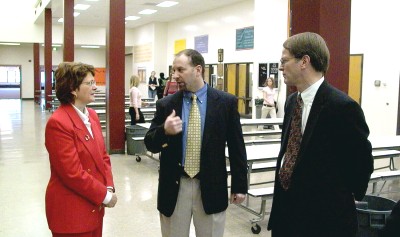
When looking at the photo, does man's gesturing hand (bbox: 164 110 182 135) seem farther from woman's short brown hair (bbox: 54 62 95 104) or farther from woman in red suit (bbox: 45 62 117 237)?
woman's short brown hair (bbox: 54 62 95 104)

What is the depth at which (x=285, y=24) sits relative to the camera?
39.6ft

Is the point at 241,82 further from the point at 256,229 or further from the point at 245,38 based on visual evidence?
the point at 256,229

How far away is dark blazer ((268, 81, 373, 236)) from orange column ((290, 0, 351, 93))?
5.04 feet

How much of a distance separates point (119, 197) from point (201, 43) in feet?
45.7

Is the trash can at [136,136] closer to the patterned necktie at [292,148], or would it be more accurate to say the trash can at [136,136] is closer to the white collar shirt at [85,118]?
the white collar shirt at [85,118]

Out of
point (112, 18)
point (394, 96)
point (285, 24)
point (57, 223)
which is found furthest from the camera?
point (285, 24)

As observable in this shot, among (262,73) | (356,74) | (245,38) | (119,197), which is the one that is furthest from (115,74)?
(245,38)

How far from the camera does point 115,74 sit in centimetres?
830

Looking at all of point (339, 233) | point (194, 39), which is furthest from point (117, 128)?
point (194, 39)

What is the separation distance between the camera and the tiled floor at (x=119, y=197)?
4309 millimetres

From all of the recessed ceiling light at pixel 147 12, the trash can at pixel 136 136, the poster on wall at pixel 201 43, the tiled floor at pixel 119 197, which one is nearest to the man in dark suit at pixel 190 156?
the tiled floor at pixel 119 197

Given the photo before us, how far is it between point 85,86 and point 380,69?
348 inches

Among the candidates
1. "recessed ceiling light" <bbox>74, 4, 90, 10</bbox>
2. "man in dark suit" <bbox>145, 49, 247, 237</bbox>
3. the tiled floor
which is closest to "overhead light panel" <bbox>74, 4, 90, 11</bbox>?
"recessed ceiling light" <bbox>74, 4, 90, 10</bbox>

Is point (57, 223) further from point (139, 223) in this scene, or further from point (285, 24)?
point (285, 24)
